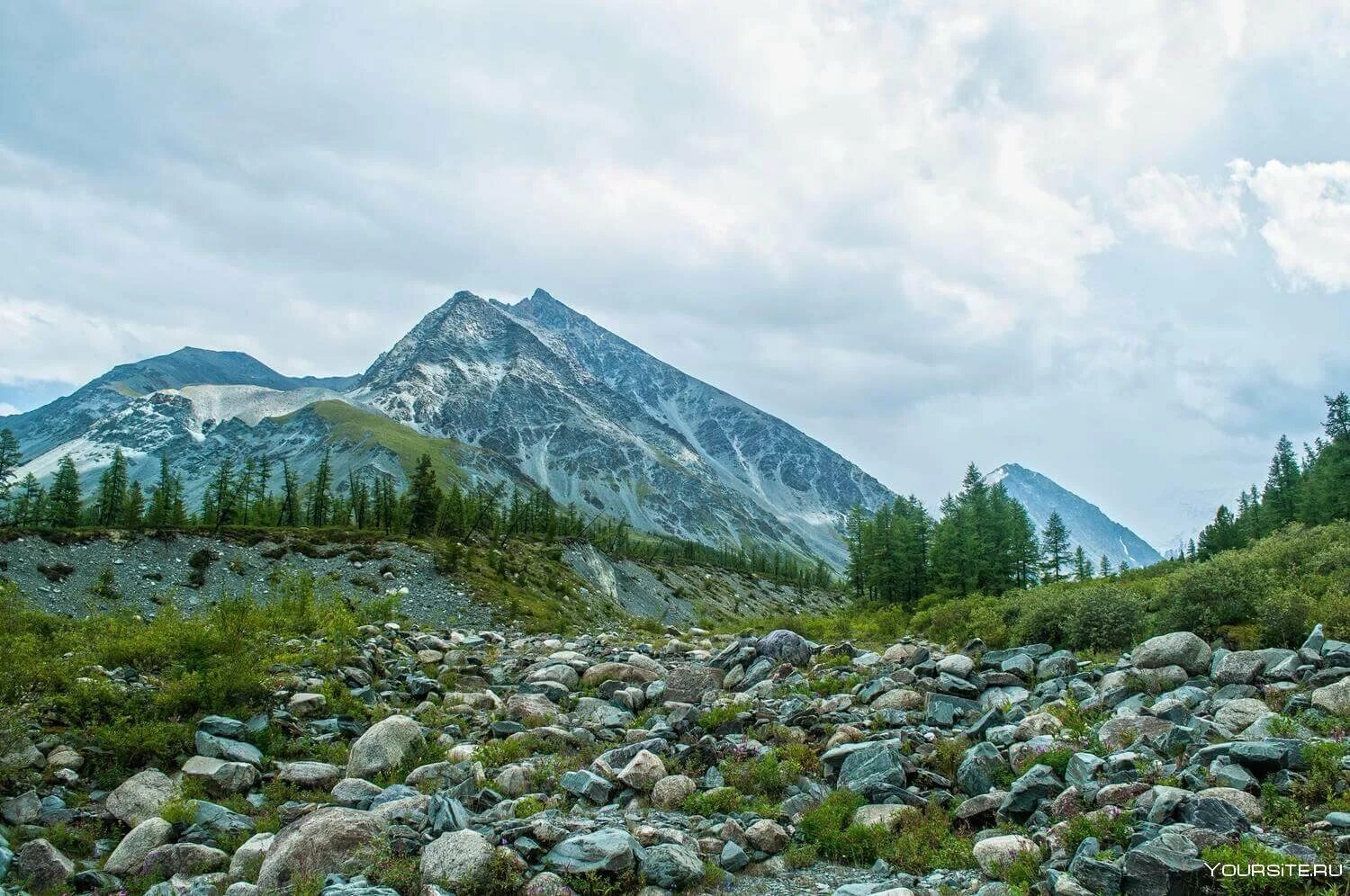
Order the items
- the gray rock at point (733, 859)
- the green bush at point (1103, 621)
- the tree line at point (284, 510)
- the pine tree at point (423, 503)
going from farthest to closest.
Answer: the tree line at point (284, 510) < the pine tree at point (423, 503) < the green bush at point (1103, 621) < the gray rock at point (733, 859)

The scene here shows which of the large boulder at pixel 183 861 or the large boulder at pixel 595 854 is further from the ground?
the large boulder at pixel 595 854

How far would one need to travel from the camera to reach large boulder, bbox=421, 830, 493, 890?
967 cm

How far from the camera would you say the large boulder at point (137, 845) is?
11.1 meters

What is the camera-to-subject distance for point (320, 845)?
10578 millimetres

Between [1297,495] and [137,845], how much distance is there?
112 m

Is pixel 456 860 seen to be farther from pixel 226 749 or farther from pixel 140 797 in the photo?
pixel 226 749

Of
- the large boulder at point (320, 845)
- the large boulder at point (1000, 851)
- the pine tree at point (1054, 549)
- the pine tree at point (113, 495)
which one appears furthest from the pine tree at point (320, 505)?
the large boulder at point (1000, 851)

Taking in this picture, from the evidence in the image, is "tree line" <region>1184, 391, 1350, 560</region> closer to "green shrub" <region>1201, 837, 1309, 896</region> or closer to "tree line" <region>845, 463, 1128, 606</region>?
"tree line" <region>845, 463, 1128, 606</region>

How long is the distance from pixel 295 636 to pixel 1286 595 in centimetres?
2854

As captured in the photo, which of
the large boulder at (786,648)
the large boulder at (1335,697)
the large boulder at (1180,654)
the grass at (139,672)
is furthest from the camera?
the large boulder at (786,648)

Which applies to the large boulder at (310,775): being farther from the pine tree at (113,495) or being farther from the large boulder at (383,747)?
the pine tree at (113,495)

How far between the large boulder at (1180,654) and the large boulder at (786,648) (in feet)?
30.1

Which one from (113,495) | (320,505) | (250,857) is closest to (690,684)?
(250,857)

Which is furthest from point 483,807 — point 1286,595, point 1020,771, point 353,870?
point 1286,595
